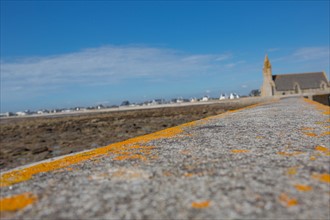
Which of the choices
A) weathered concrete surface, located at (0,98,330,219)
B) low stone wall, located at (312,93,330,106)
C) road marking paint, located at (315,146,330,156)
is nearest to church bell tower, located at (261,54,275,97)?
low stone wall, located at (312,93,330,106)

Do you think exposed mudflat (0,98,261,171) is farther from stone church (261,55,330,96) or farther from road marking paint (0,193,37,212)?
stone church (261,55,330,96)

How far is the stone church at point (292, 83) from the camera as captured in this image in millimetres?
101625

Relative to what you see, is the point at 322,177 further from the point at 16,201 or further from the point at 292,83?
the point at 292,83

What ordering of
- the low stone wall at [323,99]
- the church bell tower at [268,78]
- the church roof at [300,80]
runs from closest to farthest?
1. the low stone wall at [323,99]
2. the church bell tower at [268,78]
3. the church roof at [300,80]

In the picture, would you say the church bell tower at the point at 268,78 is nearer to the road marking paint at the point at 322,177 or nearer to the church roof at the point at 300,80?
the church roof at the point at 300,80

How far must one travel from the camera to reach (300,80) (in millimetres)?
103625

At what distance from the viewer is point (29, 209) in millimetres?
2824

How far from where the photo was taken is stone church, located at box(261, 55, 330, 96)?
102 meters

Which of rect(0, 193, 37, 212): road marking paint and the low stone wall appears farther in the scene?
the low stone wall

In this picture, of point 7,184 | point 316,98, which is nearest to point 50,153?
point 7,184

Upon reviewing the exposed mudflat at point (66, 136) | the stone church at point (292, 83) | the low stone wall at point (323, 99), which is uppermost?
the stone church at point (292, 83)

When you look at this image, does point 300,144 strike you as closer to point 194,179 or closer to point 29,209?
point 194,179

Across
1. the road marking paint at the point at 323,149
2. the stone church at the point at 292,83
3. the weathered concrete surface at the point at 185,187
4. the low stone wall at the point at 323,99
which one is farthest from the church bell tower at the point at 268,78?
the weathered concrete surface at the point at 185,187

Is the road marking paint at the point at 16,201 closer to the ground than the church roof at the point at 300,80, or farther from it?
closer to the ground
